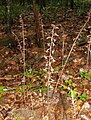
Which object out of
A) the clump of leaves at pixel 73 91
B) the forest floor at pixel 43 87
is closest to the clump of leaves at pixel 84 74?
the forest floor at pixel 43 87

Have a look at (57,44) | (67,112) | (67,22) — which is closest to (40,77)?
(67,112)

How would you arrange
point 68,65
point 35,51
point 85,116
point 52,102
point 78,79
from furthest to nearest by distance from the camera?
point 35,51 → point 68,65 → point 78,79 → point 52,102 → point 85,116

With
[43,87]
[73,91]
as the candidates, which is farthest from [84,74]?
[43,87]

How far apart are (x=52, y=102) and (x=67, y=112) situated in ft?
1.30

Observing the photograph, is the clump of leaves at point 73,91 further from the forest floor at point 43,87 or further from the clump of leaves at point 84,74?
the clump of leaves at point 84,74

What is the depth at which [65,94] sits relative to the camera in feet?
16.5

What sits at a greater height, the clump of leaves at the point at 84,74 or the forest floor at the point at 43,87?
the clump of leaves at the point at 84,74

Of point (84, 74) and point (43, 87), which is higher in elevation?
point (84, 74)

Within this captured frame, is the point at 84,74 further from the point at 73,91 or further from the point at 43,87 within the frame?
the point at 43,87

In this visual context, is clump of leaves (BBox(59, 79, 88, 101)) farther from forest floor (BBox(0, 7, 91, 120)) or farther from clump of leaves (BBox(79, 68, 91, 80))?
clump of leaves (BBox(79, 68, 91, 80))

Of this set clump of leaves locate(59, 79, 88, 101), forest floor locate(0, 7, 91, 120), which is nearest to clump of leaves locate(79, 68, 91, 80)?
forest floor locate(0, 7, 91, 120)

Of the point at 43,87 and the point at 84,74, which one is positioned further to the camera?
the point at 84,74

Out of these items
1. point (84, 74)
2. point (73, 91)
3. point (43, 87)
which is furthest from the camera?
point (84, 74)

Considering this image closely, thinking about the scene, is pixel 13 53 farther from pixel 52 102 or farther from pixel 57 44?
pixel 52 102
